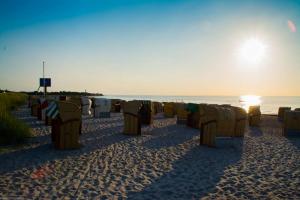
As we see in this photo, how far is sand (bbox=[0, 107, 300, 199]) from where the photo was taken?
562 centimetres

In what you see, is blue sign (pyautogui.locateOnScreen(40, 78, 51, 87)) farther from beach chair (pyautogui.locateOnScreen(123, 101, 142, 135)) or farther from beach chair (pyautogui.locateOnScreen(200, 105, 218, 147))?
beach chair (pyautogui.locateOnScreen(200, 105, 218, 147))

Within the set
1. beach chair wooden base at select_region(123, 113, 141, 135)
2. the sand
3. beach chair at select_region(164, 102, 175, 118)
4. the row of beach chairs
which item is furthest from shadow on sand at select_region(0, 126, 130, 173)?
beach chair at select_region(164, 102, 175, 118)

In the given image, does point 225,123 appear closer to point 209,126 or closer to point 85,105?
point 209,126

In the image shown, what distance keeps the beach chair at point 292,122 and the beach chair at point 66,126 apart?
10.3 m

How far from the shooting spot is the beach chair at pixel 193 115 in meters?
15.9

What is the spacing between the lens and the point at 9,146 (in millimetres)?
9258

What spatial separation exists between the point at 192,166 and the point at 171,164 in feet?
1.72

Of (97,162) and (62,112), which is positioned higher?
(62,112)

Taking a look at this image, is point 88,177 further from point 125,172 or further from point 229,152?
point 229,152

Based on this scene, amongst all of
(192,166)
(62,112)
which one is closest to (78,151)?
(62,112)

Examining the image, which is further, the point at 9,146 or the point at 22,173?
the point at 9,146

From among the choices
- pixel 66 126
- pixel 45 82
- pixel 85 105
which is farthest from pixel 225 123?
pixel 45 82

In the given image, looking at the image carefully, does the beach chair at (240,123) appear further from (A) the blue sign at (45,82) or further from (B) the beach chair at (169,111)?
(A) the blue sign at (45,82)

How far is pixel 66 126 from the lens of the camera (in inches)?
369
